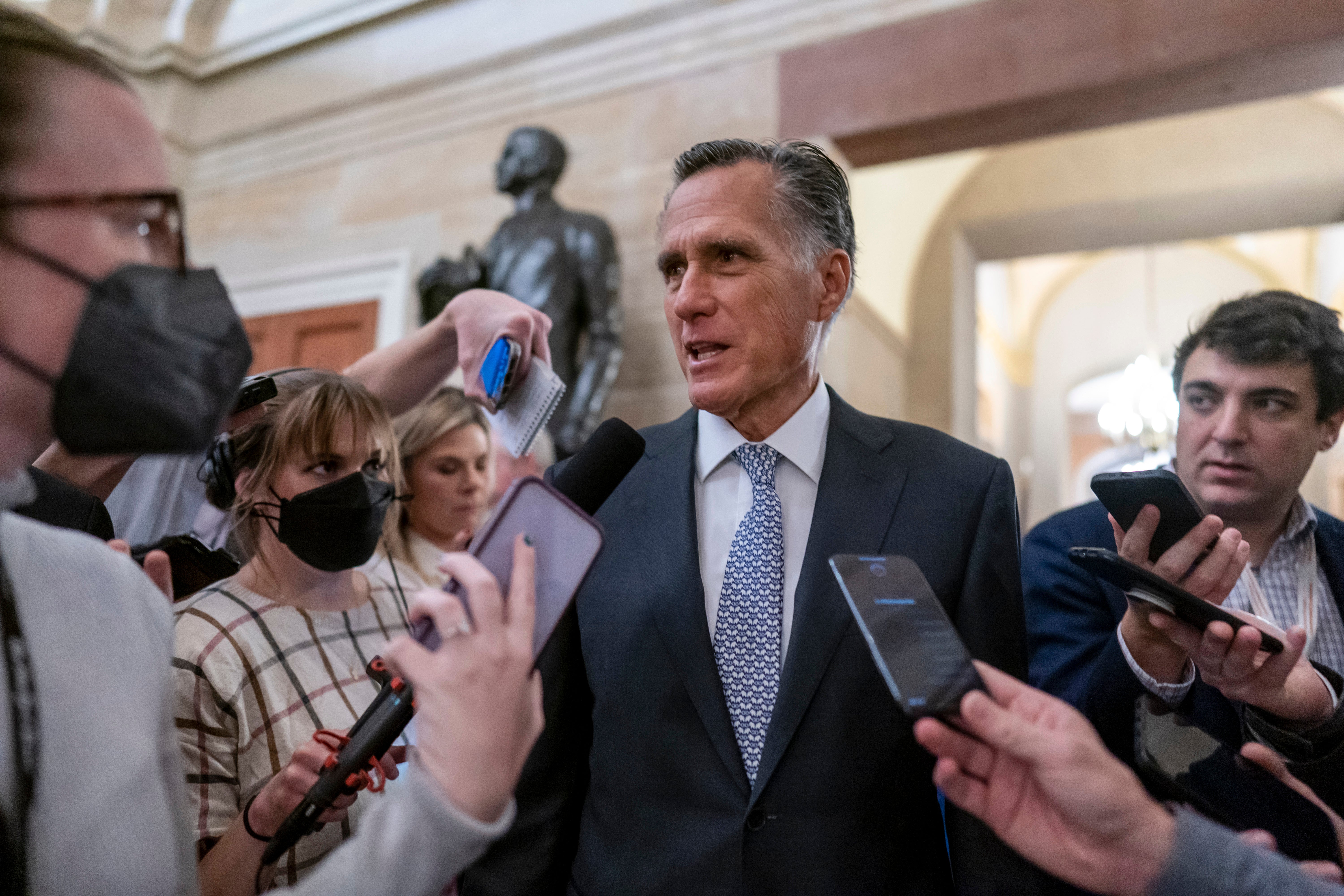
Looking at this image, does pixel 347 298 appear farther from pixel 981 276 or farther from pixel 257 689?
pixel 981 276

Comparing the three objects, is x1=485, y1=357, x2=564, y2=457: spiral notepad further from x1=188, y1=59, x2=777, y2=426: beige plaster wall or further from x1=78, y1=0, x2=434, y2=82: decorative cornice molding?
x1=78, y1=0, x2=434, y2=82: decorative cornice molding

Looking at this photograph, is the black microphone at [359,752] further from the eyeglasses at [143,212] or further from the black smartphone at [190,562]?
the black smartphone at [190,562]

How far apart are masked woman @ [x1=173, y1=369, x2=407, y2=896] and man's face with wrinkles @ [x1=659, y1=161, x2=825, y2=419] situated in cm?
73

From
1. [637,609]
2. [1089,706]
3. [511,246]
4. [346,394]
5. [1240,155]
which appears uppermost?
[1240,155]

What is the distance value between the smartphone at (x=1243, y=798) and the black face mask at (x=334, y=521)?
1.41 meters

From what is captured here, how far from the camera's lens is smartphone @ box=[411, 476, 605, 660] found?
97 centimetres

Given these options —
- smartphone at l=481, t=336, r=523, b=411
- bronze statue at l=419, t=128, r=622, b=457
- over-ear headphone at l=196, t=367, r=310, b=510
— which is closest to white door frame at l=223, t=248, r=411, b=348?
bronze statue at l=419, t=128, r=622, b=457

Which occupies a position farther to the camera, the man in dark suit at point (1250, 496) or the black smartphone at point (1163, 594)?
the man in dark suit at point (1250, 496)

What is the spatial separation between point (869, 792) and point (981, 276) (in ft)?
30.5

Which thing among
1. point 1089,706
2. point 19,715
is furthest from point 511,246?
point 19,715

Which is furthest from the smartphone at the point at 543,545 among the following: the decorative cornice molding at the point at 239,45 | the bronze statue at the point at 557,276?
the decorative cornice molding at the point at 239,45

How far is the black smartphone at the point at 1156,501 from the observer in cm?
140

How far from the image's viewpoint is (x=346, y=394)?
1.94 meters

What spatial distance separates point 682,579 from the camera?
4.82ft
